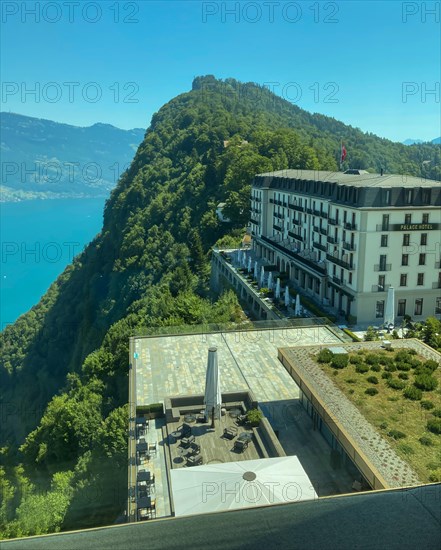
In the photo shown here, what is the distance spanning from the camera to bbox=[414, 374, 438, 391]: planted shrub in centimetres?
1906

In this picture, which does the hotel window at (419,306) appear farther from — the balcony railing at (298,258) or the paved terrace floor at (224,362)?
the paved terrace floor at (224,362)

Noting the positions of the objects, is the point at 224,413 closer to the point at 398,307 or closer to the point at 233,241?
the point at 398,307

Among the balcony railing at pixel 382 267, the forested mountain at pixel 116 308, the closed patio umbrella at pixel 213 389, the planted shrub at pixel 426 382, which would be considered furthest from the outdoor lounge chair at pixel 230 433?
the balcony railing at pixel 382 267

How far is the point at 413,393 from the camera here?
18.5 m

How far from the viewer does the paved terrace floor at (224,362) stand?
24.5m

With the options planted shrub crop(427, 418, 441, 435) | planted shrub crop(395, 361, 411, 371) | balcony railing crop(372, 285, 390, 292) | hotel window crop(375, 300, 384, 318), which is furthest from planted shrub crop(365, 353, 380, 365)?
hotel window crop(375, 300, 384, 318)

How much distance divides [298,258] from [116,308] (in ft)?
132

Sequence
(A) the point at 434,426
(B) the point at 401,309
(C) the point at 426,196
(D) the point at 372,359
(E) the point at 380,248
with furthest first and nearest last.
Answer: (B) the point at 401,309, (E) the point at 380,248, (C) the point at 426,196, (D) the point at 372,359, (A) the point at 434,426

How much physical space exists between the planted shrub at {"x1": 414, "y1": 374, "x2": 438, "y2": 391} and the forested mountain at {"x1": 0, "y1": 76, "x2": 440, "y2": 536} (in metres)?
11.8

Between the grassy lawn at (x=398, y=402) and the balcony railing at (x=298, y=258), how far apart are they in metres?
20.6

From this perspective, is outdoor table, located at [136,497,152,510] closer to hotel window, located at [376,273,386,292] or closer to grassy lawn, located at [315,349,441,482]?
grassy lawn, located at [315,349,441,482]

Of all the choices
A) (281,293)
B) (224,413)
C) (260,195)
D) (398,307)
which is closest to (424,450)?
(224,413)

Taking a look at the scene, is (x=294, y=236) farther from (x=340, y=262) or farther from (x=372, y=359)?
(x=372, y=359)

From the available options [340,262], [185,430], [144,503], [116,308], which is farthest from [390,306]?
[116,308]
